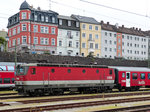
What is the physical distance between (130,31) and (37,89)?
67264 millimetres

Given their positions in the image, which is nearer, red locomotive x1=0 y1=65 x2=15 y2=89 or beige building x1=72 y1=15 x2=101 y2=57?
red locomotive x1=0 y1=65 x2=15 y2=89

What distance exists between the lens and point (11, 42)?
66.9m

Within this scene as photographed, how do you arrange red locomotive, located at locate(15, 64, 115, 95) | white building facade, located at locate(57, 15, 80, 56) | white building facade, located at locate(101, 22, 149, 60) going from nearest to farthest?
red locomotive, located at locate(15, 64, 115, 95)
white building facade, located at locate(57, 15, 80, 56)
white building facade, located at locate(101, 22, 149, 60)

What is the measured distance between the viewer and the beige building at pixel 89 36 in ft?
229

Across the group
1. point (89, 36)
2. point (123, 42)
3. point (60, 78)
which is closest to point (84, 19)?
point (89, 36)

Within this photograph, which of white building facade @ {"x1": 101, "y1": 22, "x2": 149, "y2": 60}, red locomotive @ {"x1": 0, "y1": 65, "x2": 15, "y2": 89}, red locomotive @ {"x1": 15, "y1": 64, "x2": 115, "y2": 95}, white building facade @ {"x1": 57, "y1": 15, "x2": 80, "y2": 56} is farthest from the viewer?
white building facade @ {"x1": 101, "y1": 22, "x2": 149, "y2": 60}

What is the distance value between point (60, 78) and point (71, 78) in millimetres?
1459

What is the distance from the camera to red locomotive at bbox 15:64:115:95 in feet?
77.5

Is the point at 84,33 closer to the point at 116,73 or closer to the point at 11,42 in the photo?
the point at 11,42

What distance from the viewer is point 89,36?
71.4 metres

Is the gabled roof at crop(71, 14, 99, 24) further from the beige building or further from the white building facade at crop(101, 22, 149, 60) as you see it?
the white building facade at crop(101, 22, 149, 60)

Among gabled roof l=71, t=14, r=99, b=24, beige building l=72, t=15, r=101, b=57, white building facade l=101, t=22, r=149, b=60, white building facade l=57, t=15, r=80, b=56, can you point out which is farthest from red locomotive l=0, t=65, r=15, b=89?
white building facade l=101, t=22, r=149, b=60

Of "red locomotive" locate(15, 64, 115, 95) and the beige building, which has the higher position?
the beige building

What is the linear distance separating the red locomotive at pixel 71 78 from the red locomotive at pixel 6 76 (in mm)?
8348
